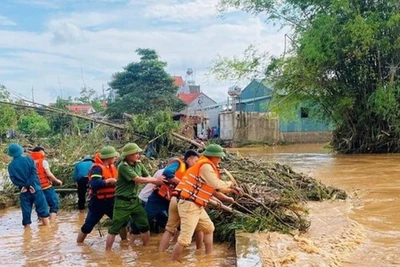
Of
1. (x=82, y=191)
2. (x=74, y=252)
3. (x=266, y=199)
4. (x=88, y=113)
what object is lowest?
(x=74, y=252)

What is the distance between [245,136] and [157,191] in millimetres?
29805

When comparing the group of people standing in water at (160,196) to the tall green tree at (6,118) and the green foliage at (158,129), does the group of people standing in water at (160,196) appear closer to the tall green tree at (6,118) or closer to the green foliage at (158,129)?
the green foliage at (158,129)

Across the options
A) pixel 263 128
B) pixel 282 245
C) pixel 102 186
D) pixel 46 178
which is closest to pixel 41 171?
pixel 46 178

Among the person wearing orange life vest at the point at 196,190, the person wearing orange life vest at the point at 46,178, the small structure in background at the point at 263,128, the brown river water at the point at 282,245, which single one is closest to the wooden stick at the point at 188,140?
the brown river water at the point at 282,245

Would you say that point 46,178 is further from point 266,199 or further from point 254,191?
point 266,199

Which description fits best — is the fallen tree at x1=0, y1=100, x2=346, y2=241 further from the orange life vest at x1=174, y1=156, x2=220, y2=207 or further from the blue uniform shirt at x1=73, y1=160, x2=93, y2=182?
the blue uniform shirt at x1=73, y1=160, x2=93, y2=182

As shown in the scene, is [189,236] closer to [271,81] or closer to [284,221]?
[284,221]

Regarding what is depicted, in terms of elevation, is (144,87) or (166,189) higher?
(144,87)

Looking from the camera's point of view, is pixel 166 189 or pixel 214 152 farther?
pixel 166 189

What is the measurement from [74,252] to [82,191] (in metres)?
3.50

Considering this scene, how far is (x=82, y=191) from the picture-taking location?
436 inches

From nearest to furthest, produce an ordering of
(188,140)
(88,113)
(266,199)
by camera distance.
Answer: (266,199) < (188,140) < (88,113)

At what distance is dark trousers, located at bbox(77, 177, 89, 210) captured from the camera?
424 inches

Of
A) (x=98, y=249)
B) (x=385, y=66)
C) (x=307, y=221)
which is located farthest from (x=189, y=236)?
(x=385, y=66)
